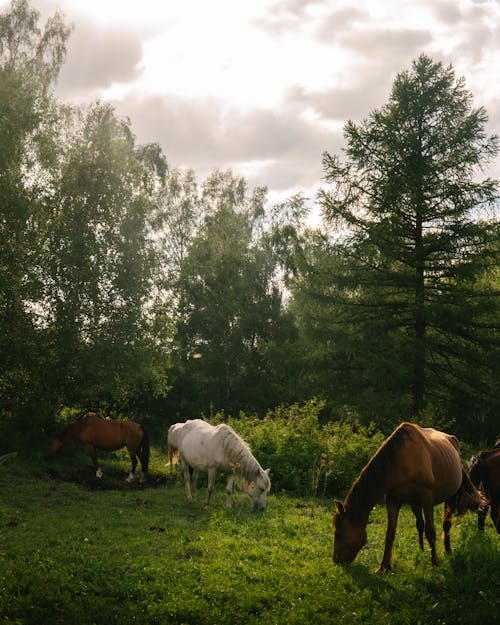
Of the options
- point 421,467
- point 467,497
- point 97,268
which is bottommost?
point 467,497

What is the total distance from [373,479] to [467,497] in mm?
1988

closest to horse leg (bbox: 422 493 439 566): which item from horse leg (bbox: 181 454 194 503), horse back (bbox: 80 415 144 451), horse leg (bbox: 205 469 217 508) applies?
horse leg (bbox: 205 469 217 508)

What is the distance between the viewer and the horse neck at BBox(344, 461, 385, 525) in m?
7.36

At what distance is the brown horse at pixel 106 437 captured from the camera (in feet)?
47.1

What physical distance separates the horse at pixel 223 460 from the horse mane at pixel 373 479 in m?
3.73

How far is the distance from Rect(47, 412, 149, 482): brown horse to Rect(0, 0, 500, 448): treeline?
1533 millimetres

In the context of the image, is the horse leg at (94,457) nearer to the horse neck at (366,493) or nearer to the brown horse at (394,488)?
the brown horse at (394,488)

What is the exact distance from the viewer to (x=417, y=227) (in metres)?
19.1

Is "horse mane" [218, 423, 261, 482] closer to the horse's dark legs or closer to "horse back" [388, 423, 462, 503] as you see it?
the horse's dark legs

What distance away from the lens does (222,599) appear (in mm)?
6352

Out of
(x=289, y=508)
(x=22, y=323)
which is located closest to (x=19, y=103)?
(x=22, y=323)

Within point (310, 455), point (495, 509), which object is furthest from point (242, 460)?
point (495, 509)

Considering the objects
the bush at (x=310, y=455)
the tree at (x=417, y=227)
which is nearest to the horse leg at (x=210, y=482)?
the bush at (x=310, y=455)

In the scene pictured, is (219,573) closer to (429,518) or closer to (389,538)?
(389,538)
